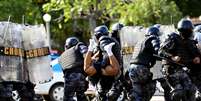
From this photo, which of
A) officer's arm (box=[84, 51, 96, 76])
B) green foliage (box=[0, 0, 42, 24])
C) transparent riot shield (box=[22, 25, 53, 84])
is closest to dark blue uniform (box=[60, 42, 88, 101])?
transparent riot shield (box=[22, 25, 53, 84])

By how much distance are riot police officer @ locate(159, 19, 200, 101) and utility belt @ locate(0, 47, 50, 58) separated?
273 cm

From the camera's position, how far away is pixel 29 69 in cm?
1395

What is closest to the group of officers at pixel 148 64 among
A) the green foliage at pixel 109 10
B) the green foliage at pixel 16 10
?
the green foliage at pixel 16 10

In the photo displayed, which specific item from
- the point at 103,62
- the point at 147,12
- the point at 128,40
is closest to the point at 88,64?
the point at 103,62

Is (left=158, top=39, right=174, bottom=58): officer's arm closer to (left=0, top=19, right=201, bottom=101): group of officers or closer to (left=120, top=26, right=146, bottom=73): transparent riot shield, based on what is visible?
(left=0, top=19, right=201, bottom=101): group of officers

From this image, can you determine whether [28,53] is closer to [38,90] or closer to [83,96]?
[83,96]

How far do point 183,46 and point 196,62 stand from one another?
0.44m

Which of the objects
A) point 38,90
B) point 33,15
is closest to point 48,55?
point 38,90

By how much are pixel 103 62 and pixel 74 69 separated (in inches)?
54.0

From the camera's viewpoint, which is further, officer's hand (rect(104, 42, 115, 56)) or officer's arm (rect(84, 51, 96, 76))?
officer's arm (rect(84, 51, 96, 76))

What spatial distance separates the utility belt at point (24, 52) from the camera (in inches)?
532

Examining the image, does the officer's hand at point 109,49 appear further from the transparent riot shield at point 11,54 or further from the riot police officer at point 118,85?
the transparent riot shield at point 11,54

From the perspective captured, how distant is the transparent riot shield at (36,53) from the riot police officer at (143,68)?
6.82 feet

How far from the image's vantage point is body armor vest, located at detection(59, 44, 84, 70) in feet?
46.4
